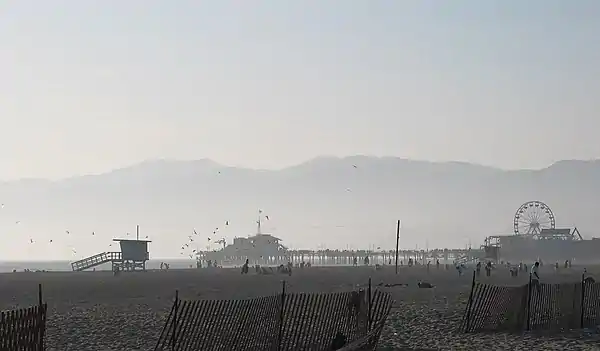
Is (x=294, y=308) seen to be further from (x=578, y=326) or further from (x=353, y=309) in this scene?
(x=578, y=326)

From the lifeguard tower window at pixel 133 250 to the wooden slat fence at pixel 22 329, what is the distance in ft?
230

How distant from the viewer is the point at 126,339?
20.9m

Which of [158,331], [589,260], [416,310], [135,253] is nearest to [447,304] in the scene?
Answer: [416,310]

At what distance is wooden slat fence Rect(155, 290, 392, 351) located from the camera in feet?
46.6

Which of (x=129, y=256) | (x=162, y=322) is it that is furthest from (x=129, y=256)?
(x=162, y=322)

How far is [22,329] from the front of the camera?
430 inches

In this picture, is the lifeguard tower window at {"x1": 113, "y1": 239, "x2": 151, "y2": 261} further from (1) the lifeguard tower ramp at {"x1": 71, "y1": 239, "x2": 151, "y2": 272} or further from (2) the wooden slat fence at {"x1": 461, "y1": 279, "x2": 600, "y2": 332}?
(2) the wooden slat fence at {"x1": 461, "y1": 279, "x2": 600, "y2": 332}

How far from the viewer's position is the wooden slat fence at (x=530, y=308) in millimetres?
20219

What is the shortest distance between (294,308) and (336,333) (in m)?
0.92

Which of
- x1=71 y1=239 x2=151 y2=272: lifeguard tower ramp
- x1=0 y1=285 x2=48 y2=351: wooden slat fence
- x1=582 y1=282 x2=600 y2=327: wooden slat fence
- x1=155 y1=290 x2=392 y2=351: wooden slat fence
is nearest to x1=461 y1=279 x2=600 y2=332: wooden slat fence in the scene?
x1=582 y1=282 x2=600 y2=327: wooden slat fence

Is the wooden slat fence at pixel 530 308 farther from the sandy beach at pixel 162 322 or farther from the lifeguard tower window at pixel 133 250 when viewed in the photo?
the lifeguard tower window at pixel 133 250

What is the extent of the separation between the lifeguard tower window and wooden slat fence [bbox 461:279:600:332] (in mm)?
62632

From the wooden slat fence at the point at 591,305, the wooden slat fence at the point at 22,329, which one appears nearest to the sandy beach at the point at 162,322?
the wooden slat fence at the point at 591,305

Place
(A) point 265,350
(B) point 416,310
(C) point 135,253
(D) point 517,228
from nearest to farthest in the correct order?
(A) point 265,350
(B) point 416,310
(C) point 135,253
(D) point 517,228
